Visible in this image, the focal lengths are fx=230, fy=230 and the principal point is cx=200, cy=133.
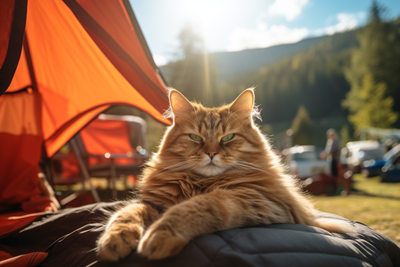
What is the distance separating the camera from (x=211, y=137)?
150 centimetres

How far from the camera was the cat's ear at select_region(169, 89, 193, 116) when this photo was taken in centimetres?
162

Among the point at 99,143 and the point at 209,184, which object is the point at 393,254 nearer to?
the point at 209,184

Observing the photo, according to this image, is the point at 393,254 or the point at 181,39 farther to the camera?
the point at 181,39

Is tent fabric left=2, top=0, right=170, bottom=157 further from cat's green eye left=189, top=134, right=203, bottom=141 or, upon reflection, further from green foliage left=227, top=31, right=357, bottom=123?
green foliage left=227, top=31, right=357, bottom=123

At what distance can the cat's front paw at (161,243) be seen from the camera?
0.79 metres

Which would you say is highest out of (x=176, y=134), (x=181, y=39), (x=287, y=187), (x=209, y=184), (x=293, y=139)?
(x=181, y=39)

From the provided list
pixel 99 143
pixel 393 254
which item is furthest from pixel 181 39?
pixel 393 254

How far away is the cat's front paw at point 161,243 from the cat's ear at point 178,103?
95cm

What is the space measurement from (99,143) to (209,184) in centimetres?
461

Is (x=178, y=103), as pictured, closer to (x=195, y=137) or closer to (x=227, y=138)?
(x=195, y=137)

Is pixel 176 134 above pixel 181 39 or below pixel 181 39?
below

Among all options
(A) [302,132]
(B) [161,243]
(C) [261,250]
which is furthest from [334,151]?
(A) [302,132]

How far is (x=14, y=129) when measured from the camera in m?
2.30

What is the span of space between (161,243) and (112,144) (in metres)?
5.15
